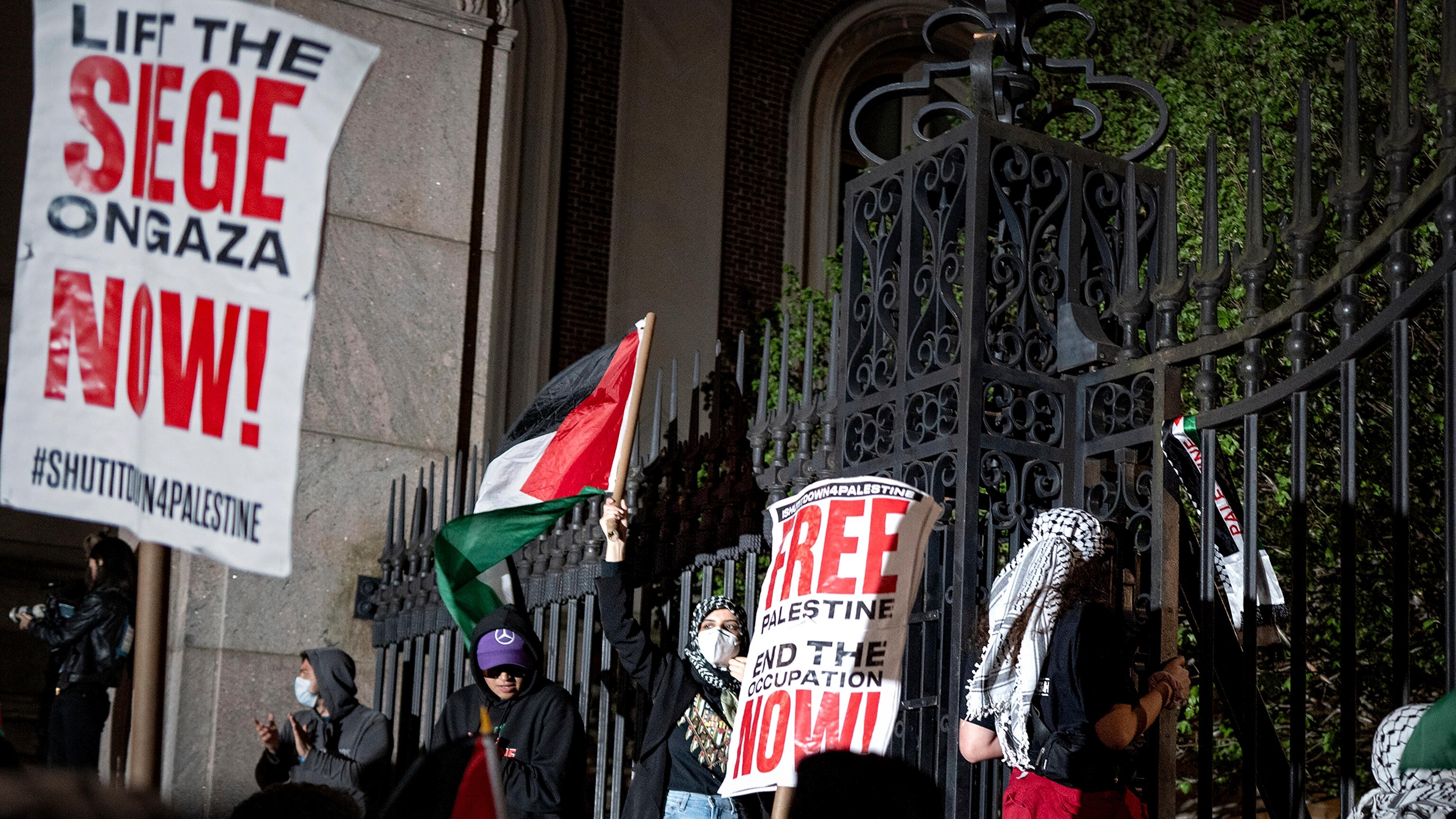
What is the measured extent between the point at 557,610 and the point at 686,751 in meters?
1.27

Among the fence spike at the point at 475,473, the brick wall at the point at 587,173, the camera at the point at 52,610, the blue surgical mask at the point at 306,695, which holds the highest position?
the brick wall at the point at 587,173

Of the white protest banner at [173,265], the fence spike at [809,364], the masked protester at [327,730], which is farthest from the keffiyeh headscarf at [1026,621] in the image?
the masked protester at [327,730]

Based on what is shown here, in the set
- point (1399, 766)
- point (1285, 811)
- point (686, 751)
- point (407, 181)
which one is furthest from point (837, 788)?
point (407, 181)

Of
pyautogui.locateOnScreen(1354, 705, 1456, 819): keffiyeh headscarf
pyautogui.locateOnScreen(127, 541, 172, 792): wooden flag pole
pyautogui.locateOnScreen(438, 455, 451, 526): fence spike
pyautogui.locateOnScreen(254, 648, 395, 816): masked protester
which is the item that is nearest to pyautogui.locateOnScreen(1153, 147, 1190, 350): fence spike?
pyautogui.locateOnScreen(1354, 705, 1456, 819): keffiyeh headscarf

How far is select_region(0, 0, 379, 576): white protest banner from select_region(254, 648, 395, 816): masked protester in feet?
14.4

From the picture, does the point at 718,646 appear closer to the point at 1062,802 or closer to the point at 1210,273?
the point at 1062,802

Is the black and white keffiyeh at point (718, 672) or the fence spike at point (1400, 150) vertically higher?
the fence spike at point (1400, 150)

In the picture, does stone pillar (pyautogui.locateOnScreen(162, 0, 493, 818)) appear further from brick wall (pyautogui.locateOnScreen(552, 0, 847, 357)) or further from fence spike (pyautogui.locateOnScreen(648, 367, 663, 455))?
brick wall (pyautogui.locateOnScreen(552, 0, 847, 357))

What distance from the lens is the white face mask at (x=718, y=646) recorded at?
671 centimetres

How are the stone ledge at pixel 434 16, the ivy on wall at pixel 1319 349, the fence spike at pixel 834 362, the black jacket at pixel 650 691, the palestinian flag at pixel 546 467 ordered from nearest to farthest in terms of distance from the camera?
the fence spike at pixel 834 362
the black jacket at pixel 650 691
the palestinian flag at pixel 546 467
the stone ledge at pixel 434 16
the ivy on wall at pixel 1319 349

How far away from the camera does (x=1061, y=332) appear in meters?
5.59

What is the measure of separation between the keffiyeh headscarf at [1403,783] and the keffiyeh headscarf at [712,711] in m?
3.22

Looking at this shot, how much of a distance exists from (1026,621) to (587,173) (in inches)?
515

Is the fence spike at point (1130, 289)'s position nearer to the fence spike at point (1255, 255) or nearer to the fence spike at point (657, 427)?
the fence spike at point (1255, 255)
